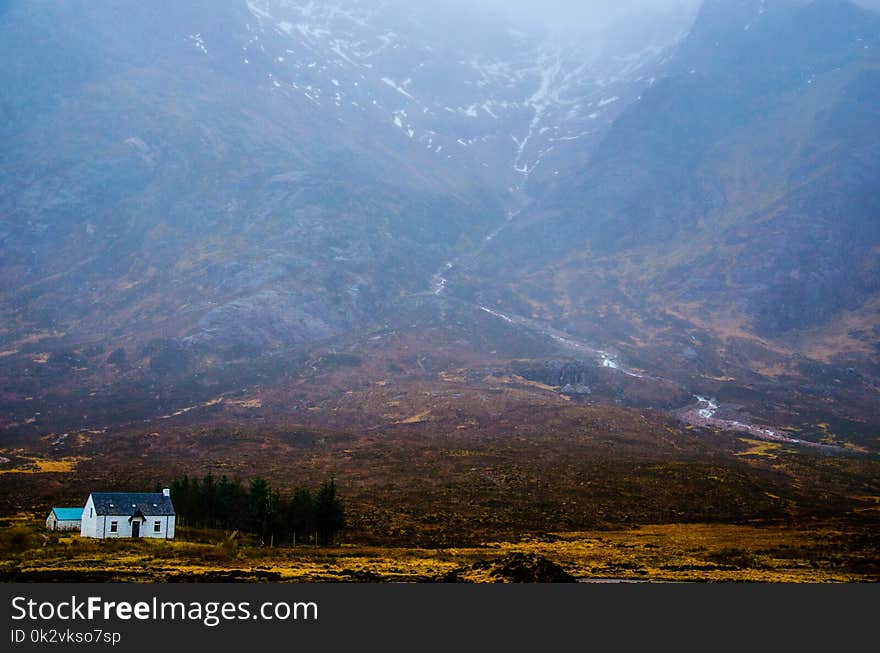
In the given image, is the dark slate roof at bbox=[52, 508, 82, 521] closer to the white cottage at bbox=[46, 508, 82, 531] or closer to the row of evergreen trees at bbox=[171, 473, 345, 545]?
the white cottage at bbox=[46, 508, 82, 531]

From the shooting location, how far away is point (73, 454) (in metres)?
108

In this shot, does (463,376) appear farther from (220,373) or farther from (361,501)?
(361,501)

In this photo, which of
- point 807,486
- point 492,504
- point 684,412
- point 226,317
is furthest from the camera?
point 226,317

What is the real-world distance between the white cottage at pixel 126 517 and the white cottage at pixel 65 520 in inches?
97.1

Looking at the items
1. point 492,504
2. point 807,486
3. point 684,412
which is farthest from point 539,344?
point 492,504

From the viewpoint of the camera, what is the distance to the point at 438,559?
52031 mm

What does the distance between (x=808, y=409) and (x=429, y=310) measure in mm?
92796

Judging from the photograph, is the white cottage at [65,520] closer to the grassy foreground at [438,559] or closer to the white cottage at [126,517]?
the grassy foreground at [438,559]

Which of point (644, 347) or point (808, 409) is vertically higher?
point (644, 347)

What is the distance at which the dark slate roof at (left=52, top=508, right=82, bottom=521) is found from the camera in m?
61.7

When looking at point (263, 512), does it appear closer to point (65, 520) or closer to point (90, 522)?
point (90, 522)

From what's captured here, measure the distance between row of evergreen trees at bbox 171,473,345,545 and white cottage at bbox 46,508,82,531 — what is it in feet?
31.2

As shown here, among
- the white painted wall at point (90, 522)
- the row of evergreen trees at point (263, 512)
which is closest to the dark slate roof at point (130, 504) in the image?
the white painted wall at point (90, 522)

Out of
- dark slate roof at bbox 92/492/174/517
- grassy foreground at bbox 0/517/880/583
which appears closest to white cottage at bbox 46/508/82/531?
grassy foreground at bbox 0/517/880/583
